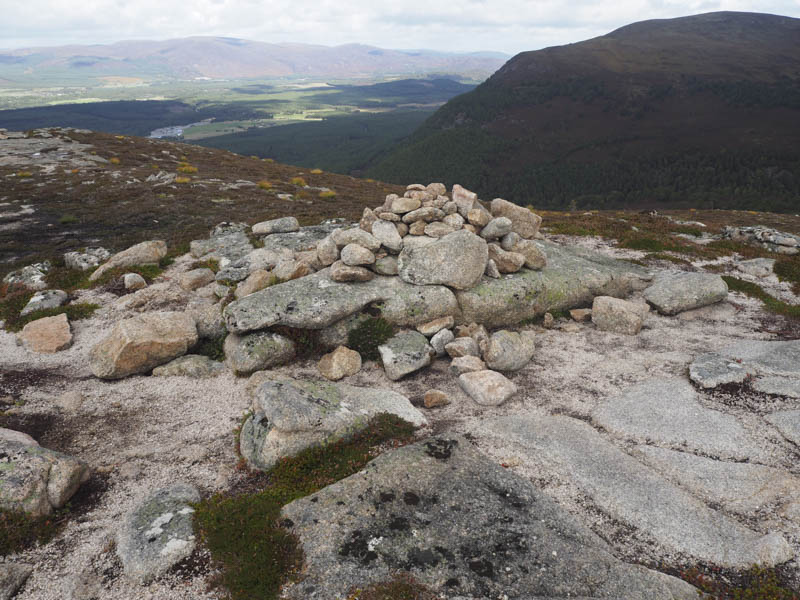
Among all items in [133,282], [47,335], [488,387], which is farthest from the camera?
[133,282]

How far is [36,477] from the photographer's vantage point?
9.53 m

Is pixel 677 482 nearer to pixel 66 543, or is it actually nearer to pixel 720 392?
pixel 720 392

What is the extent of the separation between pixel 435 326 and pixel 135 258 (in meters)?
19.5

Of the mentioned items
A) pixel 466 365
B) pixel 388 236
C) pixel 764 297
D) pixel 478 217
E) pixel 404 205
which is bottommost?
pixel 466 365

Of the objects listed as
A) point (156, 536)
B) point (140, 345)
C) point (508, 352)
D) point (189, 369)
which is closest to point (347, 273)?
point (189, 369)

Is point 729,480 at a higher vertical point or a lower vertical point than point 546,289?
lower

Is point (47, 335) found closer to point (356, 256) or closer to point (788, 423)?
point (356, 256)

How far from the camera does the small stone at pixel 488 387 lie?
14.4 metres

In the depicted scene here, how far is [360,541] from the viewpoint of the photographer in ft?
28.1

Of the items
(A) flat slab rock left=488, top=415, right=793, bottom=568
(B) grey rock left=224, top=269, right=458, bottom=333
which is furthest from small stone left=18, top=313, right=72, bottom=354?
(A) flat slab rock left=488, top=415, right=793, bottom=568

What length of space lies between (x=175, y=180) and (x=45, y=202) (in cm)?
1243

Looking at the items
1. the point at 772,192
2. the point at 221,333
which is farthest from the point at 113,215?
the point at 772,192

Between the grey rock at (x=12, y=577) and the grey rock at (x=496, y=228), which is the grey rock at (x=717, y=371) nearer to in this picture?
the grey rock at (x=496, y=228)

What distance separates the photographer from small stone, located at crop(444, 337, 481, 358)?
16.9 meters
